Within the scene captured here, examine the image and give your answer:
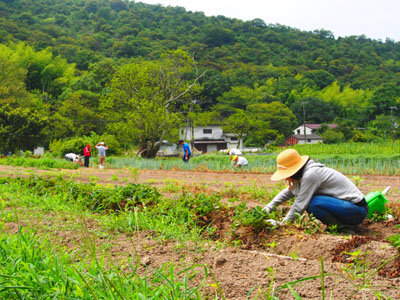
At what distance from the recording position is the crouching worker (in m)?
3.98

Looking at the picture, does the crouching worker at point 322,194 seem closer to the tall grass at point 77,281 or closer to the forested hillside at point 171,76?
the tall grass at point 77,281

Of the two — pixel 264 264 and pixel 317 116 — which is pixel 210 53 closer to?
pixel 317 116

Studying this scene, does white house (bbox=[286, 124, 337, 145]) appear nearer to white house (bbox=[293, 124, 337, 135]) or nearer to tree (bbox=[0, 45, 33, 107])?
white house (bbox=[293, 124, 337, 135])

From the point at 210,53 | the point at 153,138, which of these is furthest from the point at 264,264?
the point at 210,53

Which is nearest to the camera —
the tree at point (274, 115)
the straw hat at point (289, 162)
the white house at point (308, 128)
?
the straw hat at point (289, 162)

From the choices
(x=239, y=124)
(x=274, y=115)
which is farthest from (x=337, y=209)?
(x=274, y=115)

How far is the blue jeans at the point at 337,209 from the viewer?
3936 millimetres

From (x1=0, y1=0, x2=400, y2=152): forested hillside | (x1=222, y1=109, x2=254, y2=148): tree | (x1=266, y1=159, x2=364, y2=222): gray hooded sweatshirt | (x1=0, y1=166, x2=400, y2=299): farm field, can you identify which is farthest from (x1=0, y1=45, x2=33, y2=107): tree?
(x1=266, y1=159, x2=364, y2=222): gray hooded sweatshirt

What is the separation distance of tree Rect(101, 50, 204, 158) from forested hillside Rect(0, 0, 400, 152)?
0.28 feet

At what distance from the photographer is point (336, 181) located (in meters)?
4.09

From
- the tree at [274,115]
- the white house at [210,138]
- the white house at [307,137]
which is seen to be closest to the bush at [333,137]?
the white house at [307,137]

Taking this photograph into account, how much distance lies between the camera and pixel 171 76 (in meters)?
27.7

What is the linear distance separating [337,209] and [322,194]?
0.77ft

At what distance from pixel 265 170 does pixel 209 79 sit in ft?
167
